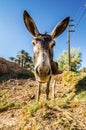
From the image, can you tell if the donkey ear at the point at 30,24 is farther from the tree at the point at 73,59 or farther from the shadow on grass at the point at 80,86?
the tree at the point at 73,59

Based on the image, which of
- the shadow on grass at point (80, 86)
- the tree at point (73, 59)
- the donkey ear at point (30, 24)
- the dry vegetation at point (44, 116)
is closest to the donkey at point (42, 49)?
the donkey ear at point (30, 24)

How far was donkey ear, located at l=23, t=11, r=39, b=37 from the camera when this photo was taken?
8.03m

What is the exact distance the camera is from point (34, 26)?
321 inches

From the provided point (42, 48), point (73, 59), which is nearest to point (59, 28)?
point (42, 48)

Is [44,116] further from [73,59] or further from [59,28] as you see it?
[73,59]

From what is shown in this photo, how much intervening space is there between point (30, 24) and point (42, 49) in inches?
65.3

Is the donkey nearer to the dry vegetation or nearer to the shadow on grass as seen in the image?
the dry vegetation

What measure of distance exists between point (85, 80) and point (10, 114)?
481 cm

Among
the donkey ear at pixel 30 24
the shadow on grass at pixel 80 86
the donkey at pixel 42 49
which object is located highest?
the donkey ear at pixel 30 24

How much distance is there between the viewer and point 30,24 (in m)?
8.20

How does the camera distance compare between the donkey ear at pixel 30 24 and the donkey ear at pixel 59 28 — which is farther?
the donkey ear at pixel 59 28

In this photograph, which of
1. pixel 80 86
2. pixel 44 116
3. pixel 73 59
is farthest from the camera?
pixel 73 59

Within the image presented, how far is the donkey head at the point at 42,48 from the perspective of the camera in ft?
19.8

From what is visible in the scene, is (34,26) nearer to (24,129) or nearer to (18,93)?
(18,93)
